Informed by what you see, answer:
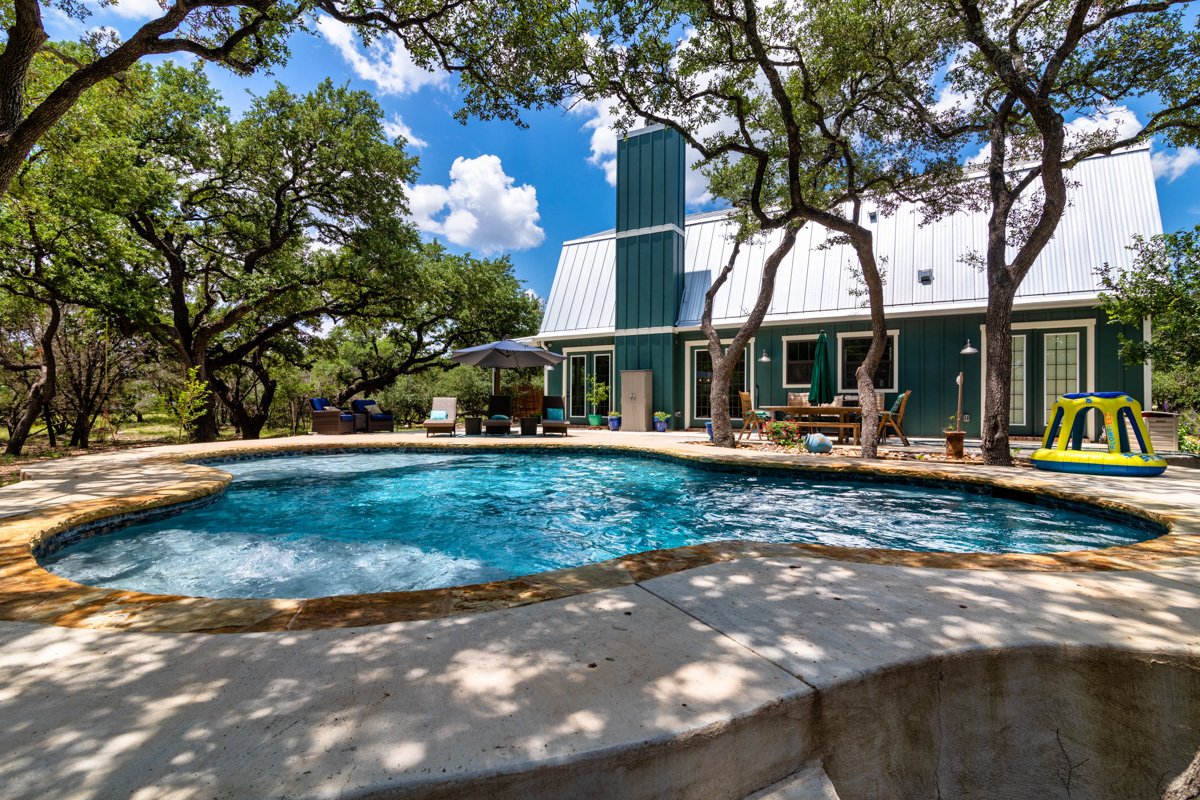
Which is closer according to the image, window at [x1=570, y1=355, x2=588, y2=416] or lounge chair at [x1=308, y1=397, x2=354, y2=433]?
lounge chair at [x1=308, y1=397, x2=354, y2=433]

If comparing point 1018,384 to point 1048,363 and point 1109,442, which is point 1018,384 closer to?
point 1048,363

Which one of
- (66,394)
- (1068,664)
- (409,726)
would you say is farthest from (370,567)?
(66,394)

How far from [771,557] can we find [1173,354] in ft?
31.5

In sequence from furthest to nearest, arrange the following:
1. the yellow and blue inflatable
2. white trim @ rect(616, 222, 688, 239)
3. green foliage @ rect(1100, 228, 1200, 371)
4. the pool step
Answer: white trim @ rect(616, 222, 688, 239) → green foliage @ rect(1100, 228, 1200, 371) → the yellow and blue inflatable → the pool step

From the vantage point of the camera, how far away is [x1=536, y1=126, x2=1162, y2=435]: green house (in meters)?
9.52

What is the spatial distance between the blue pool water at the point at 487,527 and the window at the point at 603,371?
22.7ft

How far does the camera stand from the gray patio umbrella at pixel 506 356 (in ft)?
35.3

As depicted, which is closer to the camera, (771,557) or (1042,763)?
(1042,763)

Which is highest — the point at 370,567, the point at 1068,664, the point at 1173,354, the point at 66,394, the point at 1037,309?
the point at 1037,309

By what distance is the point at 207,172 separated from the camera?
10.6 m

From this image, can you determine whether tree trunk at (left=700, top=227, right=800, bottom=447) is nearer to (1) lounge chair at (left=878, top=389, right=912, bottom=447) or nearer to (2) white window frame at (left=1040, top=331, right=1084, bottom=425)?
(1) lounge chair at (left=878, top=389, right=912, bottom=447)

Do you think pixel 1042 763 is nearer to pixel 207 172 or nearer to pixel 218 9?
pixel 218 9

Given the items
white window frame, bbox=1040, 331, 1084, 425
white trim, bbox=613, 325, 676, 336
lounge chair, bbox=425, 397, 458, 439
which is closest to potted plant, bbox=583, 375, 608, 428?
white trim, bbox=613, 325, 676, 336

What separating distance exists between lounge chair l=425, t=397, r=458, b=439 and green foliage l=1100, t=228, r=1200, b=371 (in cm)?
1234
